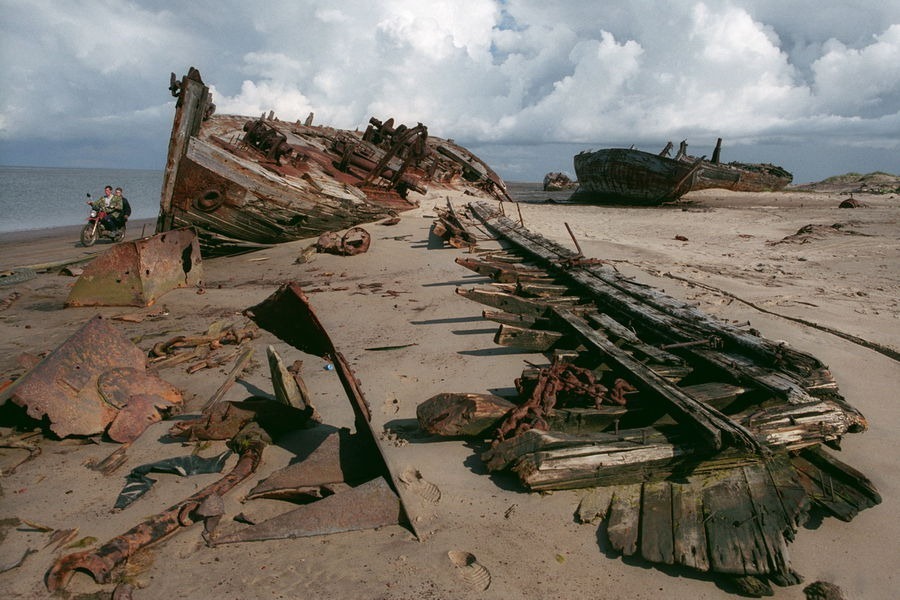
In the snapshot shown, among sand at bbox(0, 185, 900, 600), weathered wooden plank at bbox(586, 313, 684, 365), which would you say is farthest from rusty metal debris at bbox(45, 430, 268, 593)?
weathered wooden plank at bbox(586, 313, 684, 365)

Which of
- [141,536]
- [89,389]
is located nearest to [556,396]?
[141,536]

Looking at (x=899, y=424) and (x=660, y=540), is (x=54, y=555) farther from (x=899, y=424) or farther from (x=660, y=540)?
(x=899, y=424)

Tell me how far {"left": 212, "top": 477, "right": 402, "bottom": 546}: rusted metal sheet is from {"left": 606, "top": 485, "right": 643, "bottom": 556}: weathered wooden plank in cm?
108

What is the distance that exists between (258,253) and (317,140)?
1169cm

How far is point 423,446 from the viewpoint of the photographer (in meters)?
3.44

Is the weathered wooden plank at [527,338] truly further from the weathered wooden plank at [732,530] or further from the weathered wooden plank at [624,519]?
the weathered wooden plank at [732,530]

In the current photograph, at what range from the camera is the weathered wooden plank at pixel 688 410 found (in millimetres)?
2643

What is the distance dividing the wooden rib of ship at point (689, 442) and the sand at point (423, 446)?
0.14m

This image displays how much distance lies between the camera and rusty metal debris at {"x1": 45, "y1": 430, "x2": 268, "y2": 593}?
2.33 m

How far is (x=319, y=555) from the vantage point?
99.0 inches

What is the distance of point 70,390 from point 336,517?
8.04 feet

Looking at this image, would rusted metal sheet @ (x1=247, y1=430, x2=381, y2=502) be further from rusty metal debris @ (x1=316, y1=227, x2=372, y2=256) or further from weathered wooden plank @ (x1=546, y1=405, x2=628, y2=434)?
rusty metal debris @ (x1=316, y1=227, x2=372, y2=256)

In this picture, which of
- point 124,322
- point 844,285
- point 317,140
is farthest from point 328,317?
point 317,140

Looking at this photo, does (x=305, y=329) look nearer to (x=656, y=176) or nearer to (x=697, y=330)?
(x=697, y=330)
